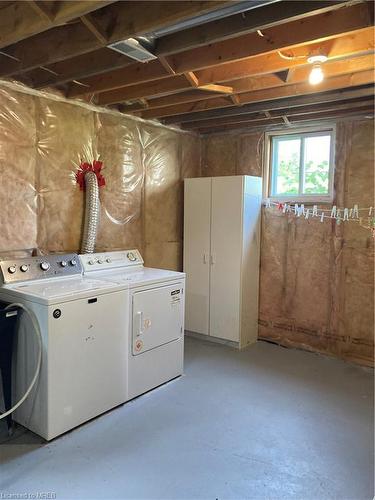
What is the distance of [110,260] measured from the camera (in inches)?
138

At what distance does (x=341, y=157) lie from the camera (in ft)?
12.6

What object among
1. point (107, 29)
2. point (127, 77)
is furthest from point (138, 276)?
point (107, 29)

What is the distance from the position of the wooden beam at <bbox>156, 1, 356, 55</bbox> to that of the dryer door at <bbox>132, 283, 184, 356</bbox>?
1734 mm

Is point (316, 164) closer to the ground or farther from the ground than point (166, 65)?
closer to the ground

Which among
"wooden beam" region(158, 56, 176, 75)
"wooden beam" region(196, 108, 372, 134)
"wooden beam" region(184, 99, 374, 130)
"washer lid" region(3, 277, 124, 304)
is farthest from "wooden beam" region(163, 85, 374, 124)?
"washer lid" region(3, 277, 124, 304)

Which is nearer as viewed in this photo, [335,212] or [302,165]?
[335,212]

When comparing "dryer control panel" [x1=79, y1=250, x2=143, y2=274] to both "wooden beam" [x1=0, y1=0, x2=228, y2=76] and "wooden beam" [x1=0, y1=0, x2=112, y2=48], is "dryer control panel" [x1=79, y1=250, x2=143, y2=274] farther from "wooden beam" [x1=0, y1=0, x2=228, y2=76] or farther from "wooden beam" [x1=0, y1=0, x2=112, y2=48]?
"wooden beam" [x1=0, y1=0, x2=112, y2=48]

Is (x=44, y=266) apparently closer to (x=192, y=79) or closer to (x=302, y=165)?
(x=192, y=79)

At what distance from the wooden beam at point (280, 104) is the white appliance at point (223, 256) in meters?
0.65

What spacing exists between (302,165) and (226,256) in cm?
128

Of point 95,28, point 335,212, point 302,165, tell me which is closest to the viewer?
point 95,28

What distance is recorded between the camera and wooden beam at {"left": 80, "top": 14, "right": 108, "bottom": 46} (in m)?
2.04

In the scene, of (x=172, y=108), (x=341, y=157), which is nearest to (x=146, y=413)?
Answer: (x=172, y=108)

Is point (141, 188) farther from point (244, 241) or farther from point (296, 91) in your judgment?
point (296, 91)
